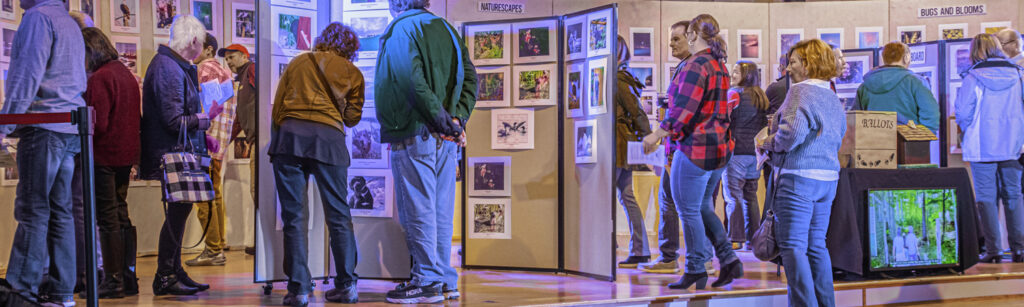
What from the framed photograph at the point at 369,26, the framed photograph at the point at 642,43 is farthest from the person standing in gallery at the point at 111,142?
the framed photograph at the point at 642,43

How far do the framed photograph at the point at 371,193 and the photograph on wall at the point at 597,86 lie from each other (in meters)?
1.35

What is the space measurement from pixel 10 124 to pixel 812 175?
3.56m

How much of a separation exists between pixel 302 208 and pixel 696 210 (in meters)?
2.19

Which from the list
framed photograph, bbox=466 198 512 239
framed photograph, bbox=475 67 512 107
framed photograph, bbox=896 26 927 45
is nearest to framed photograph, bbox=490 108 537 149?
framed photograph, bbox=475 67 512 107

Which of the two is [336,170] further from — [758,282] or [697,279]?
[758,282]

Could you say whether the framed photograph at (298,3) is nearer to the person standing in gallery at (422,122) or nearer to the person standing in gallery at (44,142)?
the person standing in gallery at (422,122)

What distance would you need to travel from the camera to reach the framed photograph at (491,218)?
19.0 ft

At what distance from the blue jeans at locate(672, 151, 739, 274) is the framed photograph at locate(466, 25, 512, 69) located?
4.91 ft

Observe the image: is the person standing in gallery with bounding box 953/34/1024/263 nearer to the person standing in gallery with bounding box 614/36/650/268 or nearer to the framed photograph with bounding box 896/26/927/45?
the framed photograph with bounding box 896/26/927/45

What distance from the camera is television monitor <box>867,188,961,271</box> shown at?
5.30 m

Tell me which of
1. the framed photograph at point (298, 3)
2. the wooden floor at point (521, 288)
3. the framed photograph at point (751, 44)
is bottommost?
the wooden floor at point (521, 288)

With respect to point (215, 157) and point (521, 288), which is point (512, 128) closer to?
point (521, 288)

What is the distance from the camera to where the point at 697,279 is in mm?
4910

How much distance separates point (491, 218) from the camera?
5805 millimetres
